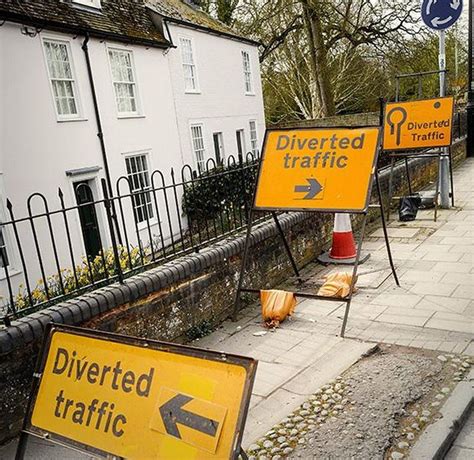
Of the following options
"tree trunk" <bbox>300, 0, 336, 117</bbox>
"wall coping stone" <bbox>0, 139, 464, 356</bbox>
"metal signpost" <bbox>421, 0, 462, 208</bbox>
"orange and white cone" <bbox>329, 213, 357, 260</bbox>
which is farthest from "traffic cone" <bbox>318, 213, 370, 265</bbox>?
"tree trunk" <bbox>300, 0, 336, 117</bbox>

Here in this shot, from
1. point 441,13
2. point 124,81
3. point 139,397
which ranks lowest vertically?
point 139,397

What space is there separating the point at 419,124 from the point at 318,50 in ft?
43.7

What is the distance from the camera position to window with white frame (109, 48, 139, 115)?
1299 centimetres

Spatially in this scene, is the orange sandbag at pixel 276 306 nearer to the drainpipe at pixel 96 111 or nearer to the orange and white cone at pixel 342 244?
the orange and white cone at pixel 342 244

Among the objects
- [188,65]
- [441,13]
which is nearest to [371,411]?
[441,13]

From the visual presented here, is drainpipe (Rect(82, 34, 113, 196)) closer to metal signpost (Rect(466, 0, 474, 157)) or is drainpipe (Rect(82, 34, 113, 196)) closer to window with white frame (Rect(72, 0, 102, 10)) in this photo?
window with white frame (Rect(72, 0, 102, 10))

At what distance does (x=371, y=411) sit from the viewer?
306 cm

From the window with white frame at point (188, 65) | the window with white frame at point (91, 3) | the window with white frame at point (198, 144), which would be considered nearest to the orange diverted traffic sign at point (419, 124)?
the window with white frame at point (91, 3)

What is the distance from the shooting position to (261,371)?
3756mm

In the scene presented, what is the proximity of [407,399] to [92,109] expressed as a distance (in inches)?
432

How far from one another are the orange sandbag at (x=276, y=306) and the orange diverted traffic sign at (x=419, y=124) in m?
4.73

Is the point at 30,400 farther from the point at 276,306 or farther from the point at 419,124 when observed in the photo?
the point at 419,124

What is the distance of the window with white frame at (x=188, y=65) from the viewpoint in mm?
Answer: 15938

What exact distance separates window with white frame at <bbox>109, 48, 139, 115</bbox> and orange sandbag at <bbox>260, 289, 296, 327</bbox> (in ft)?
32.3
